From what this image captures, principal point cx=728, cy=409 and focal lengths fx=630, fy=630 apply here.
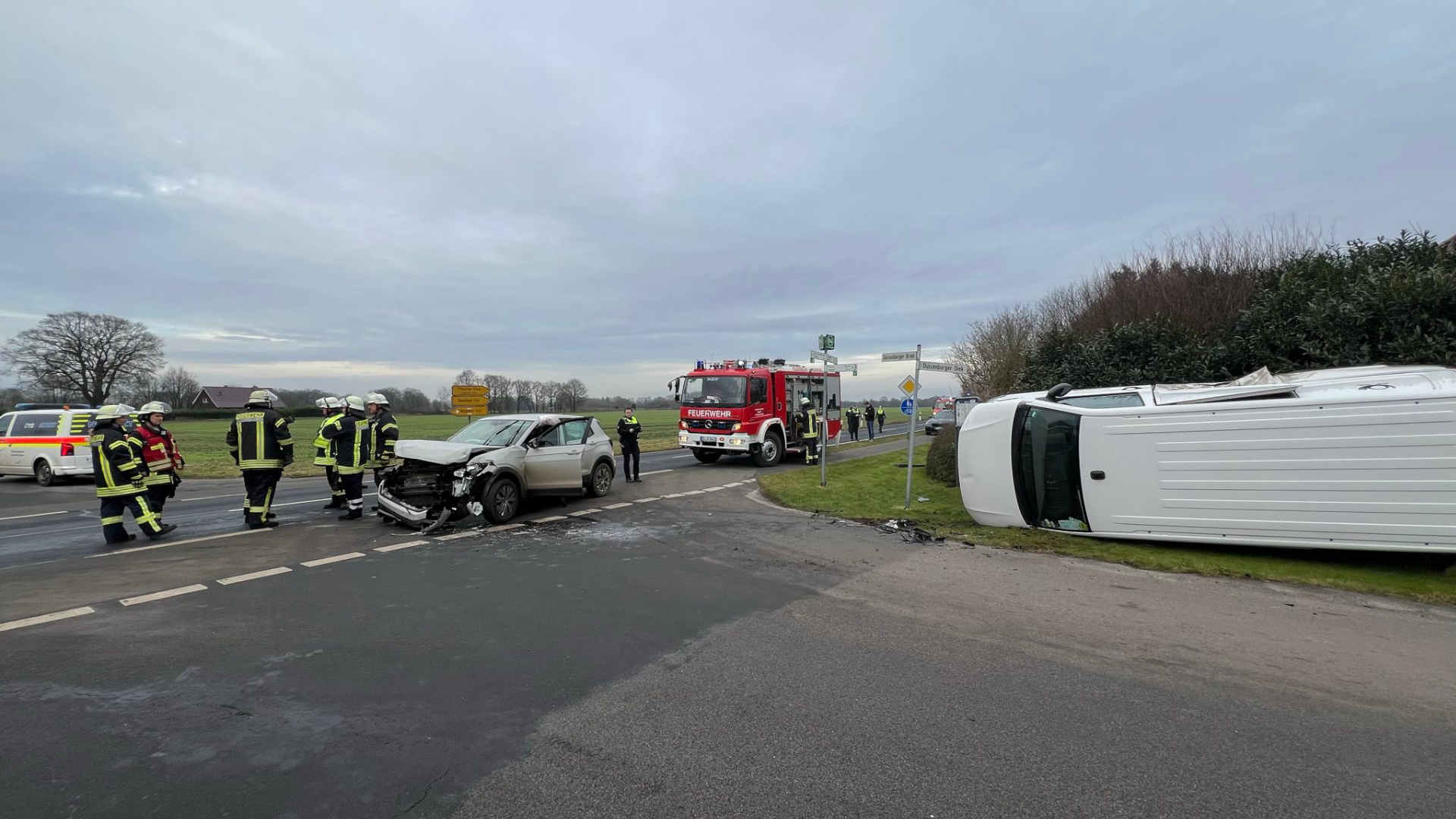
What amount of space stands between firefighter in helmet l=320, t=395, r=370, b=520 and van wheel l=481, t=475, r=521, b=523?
2.04 meters

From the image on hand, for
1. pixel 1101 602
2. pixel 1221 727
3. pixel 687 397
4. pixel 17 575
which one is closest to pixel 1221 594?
pixel 1101 602

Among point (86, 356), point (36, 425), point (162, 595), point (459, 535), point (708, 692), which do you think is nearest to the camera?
point (708, 692)

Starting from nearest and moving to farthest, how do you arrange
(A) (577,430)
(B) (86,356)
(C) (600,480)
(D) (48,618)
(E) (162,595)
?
1. (D) (48,618)
2. (E) (162,595)
3. (A) (577,430)
4. (C) (600,480)
5. (B) (86,356)

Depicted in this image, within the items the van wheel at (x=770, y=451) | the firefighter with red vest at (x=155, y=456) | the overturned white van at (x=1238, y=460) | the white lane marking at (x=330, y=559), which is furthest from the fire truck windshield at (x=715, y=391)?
the firefighter with red vest at (x=155, y=456)

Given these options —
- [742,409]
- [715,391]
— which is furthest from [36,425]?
[742,409]

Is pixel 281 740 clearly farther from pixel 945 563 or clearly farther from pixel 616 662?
pixel 945 563

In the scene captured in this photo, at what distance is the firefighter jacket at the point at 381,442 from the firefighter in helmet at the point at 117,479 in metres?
2.48

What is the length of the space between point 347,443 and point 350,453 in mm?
154

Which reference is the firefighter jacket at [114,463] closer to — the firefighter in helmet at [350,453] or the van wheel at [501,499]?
the firefighter in helmet at [350,453]

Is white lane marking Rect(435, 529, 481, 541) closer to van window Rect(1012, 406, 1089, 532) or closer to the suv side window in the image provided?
the suv side window

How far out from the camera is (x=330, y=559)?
6.65 m

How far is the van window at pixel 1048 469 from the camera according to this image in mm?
7238

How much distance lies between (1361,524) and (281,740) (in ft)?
27.8

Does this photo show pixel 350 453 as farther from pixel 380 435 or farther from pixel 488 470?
pixel 488 470
